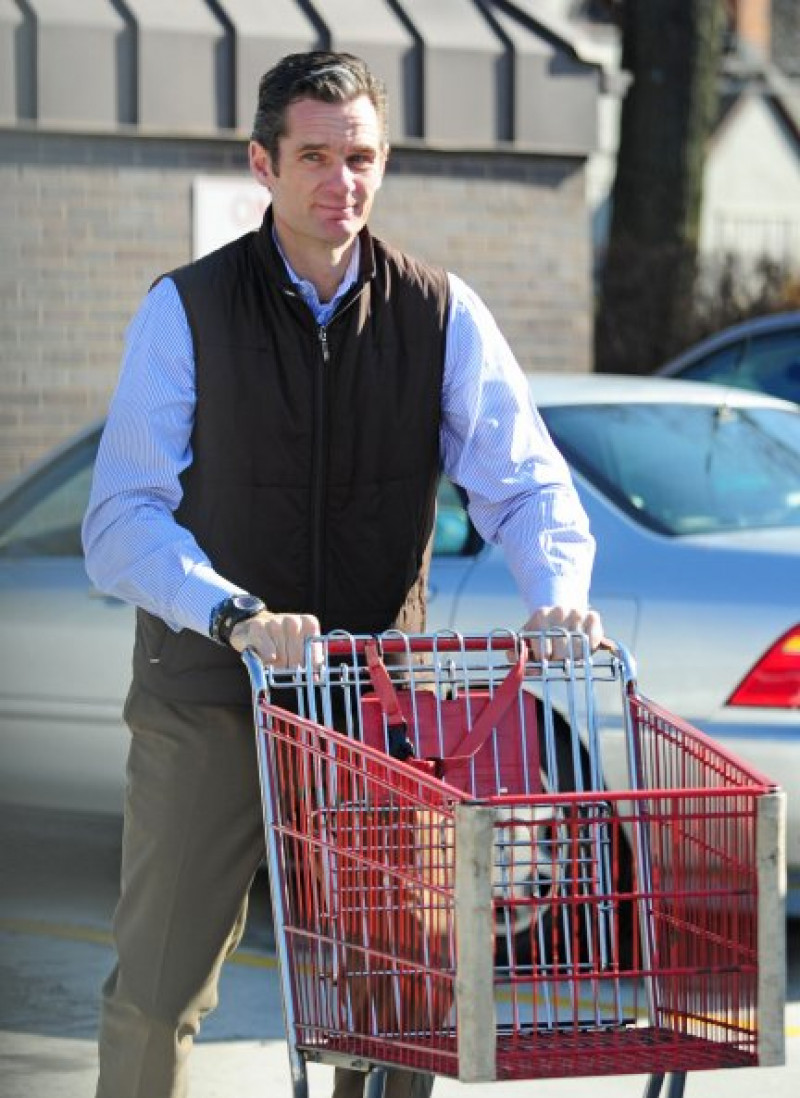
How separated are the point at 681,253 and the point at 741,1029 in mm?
15649

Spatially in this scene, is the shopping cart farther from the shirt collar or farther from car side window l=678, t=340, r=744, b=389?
car side window l=678, t=340, r=744, b=389

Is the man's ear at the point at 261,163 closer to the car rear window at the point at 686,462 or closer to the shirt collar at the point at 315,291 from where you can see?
the shirt collar at the point at 315,291

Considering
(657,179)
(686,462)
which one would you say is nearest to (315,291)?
(686,462)

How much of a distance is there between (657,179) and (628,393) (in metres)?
12.1

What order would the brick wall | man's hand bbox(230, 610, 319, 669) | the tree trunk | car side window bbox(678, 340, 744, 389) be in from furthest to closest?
the tree trunk < the brick wall < car side window bbox(678, 340, 744, 389) < man's hand bbox(230, 610, 319, 669)

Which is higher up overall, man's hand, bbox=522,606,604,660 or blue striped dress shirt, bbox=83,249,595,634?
blue striped dress shirt, bbox=83,249,595,634

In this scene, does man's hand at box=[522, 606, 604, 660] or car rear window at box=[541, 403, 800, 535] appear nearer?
man's hand at box=[522, 606, 604, 660]

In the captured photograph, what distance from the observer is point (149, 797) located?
153 inches

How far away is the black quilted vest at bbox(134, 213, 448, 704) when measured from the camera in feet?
12.4

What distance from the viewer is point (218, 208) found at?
11844mm

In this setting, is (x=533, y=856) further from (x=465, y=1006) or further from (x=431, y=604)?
(x=431, y=604)

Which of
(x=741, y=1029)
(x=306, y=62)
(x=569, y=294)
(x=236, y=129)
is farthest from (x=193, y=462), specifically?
(x=569, y=294)

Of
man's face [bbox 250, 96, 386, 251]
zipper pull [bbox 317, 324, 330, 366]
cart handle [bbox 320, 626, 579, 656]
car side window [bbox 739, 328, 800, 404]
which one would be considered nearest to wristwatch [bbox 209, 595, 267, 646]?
cart handle [bbox 320, 626, 579, 656]

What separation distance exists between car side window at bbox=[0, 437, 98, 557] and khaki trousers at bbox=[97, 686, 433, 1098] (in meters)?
2.97
